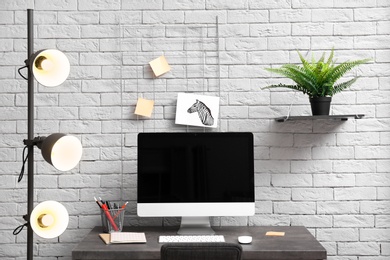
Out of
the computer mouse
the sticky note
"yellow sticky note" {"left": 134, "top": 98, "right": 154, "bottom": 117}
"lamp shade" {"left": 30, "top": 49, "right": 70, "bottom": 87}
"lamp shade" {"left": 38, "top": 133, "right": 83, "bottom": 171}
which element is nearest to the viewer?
"lamp shade" {"left": 38, "top": 133, "right": 83, "bottom": 171}

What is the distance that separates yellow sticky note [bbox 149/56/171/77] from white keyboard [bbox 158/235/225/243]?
2.87 feet

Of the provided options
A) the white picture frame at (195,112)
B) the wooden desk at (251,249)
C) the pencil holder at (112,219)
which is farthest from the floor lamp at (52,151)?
the white picture frame at (195,112)

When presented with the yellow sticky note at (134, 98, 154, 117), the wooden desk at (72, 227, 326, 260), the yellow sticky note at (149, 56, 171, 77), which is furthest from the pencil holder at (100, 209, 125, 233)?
the yellow sticky note at (149, 56, 171, 77)

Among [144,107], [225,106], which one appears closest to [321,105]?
[225,106]

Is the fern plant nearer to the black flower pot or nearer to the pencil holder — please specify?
the black flower pot

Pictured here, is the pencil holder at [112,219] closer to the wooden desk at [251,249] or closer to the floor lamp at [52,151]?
the wooden desk at [251,249]

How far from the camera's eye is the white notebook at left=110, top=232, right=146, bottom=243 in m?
2.37

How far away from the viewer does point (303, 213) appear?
9.25ft

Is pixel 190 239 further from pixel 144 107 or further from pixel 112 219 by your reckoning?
pixel 144 107

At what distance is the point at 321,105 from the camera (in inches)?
103

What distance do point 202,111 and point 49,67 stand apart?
1.10m

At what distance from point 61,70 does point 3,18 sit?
3.79 ft

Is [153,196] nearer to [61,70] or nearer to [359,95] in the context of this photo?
[61,70]

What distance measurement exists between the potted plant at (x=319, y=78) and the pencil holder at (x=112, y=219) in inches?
41.2
